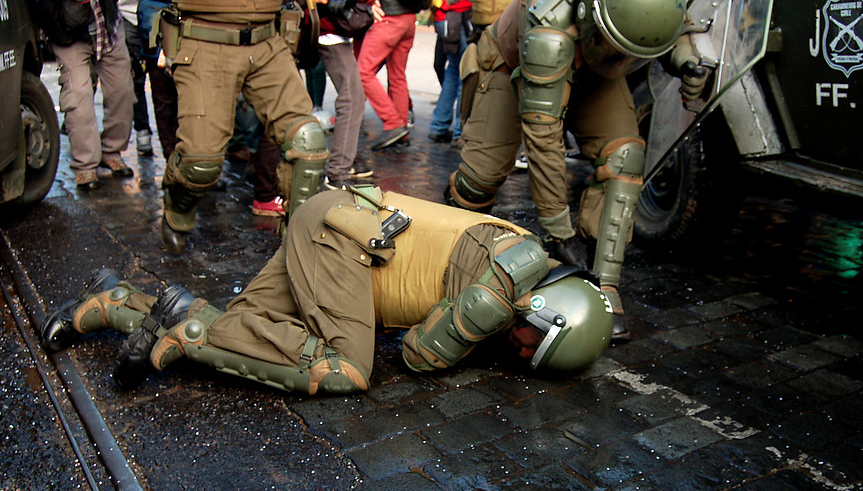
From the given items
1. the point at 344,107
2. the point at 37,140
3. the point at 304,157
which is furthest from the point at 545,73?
the point at 37,140

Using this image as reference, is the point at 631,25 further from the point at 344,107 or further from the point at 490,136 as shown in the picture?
the point at 344,107

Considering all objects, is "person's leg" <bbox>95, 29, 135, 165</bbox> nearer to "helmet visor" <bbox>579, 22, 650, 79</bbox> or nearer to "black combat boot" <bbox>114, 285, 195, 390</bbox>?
"black combat boot" <bbox>114, 285, 195, 390</bbox>

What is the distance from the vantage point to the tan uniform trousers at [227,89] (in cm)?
397

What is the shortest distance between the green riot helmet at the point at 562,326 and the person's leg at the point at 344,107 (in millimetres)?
3085

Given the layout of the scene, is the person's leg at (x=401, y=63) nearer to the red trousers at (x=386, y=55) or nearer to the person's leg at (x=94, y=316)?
the red trousers at (x=386, y=55)

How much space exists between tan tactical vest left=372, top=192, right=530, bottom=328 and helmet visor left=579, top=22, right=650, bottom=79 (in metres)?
0.91

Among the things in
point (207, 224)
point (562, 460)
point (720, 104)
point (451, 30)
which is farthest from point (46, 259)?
point (451, 30)

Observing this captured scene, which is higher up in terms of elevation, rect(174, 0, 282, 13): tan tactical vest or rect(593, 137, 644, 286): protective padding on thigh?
rect(174, 0, 282, 13): tan tactical vest

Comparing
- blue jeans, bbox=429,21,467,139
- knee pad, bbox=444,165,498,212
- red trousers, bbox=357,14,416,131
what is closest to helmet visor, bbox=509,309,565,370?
knee pad, bbox=444,165,498,212

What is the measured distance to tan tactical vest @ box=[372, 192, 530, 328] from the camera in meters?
2.95

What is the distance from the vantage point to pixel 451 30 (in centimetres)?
710

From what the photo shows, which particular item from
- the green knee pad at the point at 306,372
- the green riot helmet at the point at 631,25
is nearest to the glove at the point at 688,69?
the green riot helmet at the point at 631,25

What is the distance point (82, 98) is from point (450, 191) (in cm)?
280

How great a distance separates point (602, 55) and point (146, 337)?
84.6 inches
